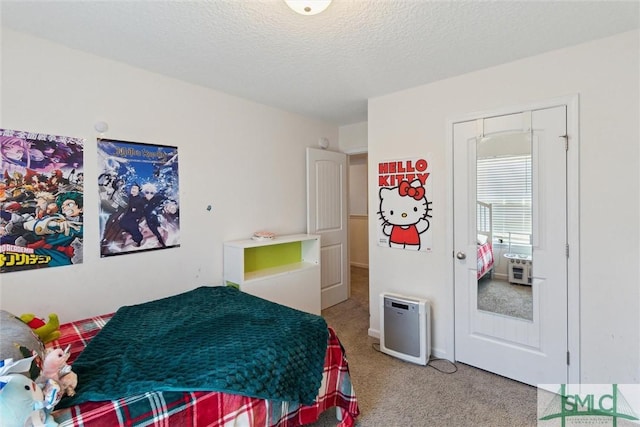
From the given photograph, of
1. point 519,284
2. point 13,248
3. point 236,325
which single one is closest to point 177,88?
point 13,248

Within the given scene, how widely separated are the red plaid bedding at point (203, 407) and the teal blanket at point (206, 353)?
0.04m

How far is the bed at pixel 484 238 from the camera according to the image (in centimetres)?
241

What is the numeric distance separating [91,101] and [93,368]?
1.81 meters

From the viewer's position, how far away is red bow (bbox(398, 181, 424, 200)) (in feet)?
9.07

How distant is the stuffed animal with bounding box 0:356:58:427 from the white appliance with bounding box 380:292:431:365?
2292 millimetres

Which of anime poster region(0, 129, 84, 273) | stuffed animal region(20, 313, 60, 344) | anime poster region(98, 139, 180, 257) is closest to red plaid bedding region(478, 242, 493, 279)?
anime poster region(98, 139, 180, 257)

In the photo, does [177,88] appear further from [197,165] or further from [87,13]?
[87,13]

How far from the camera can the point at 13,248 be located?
1874mm

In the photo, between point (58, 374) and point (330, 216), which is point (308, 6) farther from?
point (330, 216)

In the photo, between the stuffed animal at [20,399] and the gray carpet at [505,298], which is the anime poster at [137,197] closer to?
the stuffed animal at [20,399]

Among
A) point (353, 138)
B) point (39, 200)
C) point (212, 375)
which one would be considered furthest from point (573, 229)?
point (39, 200)

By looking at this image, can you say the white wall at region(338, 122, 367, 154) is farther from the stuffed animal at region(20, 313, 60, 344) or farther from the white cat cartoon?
the stuffed animal at region(20, 313, 60, 344)

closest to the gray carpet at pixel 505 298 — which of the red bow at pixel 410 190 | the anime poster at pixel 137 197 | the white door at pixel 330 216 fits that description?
the red bow at pixel 410 190

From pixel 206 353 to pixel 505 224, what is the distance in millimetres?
2222
